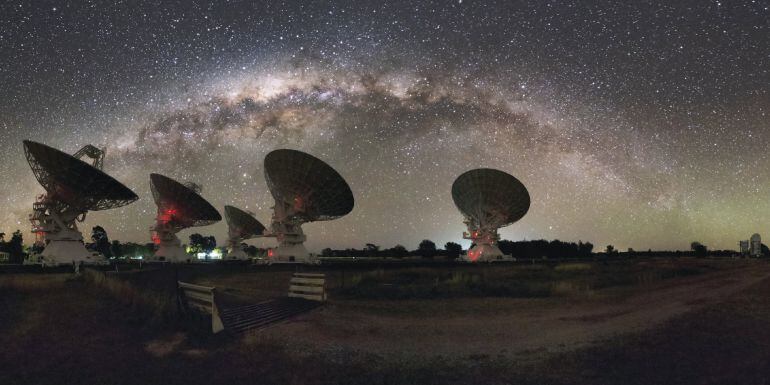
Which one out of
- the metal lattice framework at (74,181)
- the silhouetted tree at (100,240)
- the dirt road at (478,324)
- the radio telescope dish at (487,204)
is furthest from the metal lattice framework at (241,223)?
the dirt road at (478,324)

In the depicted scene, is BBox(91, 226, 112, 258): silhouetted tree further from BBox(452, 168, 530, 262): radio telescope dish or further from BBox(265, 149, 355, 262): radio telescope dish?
BBox(452, 168, 530, 262): radio telescope dish

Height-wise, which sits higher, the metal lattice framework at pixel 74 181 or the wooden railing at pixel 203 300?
the metal lattice framework at pixel 74 181

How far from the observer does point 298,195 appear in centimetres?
5166

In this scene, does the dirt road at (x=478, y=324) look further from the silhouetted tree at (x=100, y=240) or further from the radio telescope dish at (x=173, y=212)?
the silhouetted tree at (x=100, y=240)

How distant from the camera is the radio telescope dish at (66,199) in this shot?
134 feet

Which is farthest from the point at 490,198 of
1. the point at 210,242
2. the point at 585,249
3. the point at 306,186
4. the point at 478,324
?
the point at 210,242

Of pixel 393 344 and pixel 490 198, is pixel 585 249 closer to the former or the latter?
pixel 490 198

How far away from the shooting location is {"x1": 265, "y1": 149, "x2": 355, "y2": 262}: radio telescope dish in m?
48.4

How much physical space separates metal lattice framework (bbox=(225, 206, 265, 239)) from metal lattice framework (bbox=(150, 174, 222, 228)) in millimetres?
24662

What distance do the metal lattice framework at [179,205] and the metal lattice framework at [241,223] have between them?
80.9 ft

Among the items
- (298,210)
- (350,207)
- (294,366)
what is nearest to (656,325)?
(294,366)

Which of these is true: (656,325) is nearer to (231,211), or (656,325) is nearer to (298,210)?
(298,210)

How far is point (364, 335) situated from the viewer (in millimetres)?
10547

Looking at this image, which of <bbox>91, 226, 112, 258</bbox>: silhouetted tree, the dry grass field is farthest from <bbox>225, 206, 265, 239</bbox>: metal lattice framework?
the dry grass field
